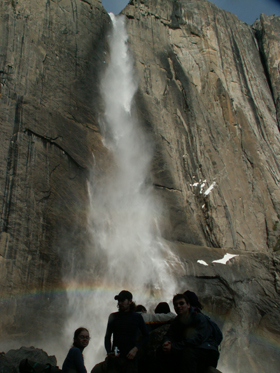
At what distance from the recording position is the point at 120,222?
12531 mm

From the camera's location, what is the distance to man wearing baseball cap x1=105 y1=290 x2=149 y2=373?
4008 mm

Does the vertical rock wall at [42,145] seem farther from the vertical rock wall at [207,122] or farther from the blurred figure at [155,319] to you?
the blurred figure at [155,319]

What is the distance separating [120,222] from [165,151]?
14.5ft

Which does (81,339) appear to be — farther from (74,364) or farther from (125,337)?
(125,337)

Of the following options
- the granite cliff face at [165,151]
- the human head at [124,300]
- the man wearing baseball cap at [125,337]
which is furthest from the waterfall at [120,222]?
the human head at [124,300]

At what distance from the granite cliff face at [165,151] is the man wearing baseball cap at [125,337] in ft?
19.1

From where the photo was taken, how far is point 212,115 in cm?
1817

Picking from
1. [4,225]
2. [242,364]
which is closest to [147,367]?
[4,225]

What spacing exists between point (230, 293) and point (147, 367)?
7986mm

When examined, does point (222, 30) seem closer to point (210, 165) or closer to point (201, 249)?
point (210, 165)

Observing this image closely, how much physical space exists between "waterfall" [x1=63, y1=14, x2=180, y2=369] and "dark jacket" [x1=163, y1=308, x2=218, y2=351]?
6.05 m

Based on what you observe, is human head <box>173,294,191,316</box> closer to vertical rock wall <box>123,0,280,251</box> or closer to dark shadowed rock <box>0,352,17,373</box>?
dark shadowed rock <box>0,352,17,373</box>

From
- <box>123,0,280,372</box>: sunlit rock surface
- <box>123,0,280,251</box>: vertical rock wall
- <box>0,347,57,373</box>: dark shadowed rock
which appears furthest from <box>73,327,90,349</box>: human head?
<box>123,0,280,251</box>: vertical rock wall

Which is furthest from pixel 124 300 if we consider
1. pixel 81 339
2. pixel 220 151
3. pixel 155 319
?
pixel 220 151
